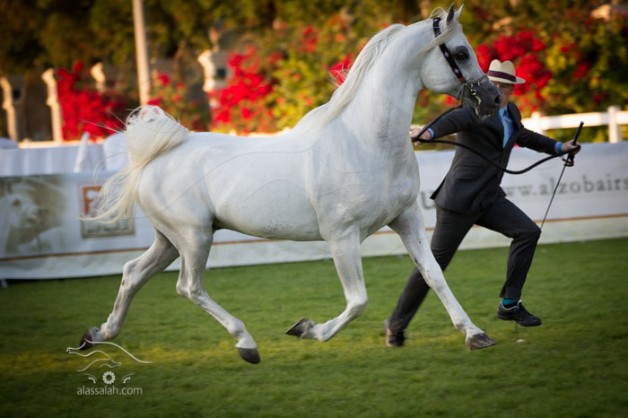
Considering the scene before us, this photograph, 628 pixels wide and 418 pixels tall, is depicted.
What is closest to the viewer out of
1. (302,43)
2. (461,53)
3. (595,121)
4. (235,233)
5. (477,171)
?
(461,53)

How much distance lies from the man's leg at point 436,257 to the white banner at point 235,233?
4586mm

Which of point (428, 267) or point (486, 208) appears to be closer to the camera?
point (428, 267)

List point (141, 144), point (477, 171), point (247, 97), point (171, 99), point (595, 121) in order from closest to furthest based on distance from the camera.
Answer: point (141, 144), point (477, 171), point (595, 121), point (171, 99), point (247, 97)

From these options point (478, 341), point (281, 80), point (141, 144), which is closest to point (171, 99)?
point (281, 80)

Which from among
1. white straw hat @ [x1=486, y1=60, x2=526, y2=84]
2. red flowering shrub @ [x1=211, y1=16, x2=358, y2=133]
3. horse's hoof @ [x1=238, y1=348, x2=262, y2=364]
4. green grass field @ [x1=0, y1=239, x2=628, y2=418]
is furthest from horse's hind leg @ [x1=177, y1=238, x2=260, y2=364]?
red flowering shrub @ [x1=211, y1=16, x2=358, y2=133]

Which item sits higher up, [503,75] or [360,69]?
[360,69]

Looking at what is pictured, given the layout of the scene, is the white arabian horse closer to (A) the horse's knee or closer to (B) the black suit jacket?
(A) the horse's knee

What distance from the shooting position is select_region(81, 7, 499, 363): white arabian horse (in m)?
5.35

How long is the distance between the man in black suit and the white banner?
15.2ft

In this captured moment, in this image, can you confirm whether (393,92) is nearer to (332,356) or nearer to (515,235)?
(515,235)

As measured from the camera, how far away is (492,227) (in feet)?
20.4

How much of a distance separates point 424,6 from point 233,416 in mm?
16620

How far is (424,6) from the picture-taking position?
20.2 meters

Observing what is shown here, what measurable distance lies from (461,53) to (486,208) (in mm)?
1260
